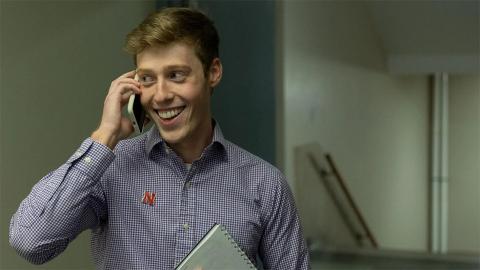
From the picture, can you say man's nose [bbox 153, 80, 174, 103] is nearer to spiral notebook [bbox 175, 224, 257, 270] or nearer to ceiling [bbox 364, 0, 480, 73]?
spiral notebook [bbox 175, 224, 257, 270]

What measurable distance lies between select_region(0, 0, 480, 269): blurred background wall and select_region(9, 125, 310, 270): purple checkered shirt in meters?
1.11

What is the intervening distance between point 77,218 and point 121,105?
28 cm

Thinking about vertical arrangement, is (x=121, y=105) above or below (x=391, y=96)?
above

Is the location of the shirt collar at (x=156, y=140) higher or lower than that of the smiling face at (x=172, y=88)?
lower

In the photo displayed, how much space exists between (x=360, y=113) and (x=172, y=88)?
4878 millimetres

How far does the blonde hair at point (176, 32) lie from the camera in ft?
5.05

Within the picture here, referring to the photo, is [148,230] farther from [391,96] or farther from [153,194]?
[391,96]

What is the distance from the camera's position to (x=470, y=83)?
8.41 metres

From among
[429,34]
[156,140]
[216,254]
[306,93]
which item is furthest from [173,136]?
[429,34]

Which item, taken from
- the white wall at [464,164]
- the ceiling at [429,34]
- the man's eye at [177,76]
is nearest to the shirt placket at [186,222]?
the man's eye at [177,76]

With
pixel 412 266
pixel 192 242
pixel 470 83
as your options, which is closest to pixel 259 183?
pixel 192 242

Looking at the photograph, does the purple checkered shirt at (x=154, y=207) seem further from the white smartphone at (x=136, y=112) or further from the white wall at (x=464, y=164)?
the white wall at (x=464, y=164)

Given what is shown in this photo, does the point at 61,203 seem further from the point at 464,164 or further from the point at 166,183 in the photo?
the point at 464,164

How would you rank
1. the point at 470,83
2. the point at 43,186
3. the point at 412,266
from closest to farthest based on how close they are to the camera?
the point at 43,186, the point at 412,266, the point at 470,83
